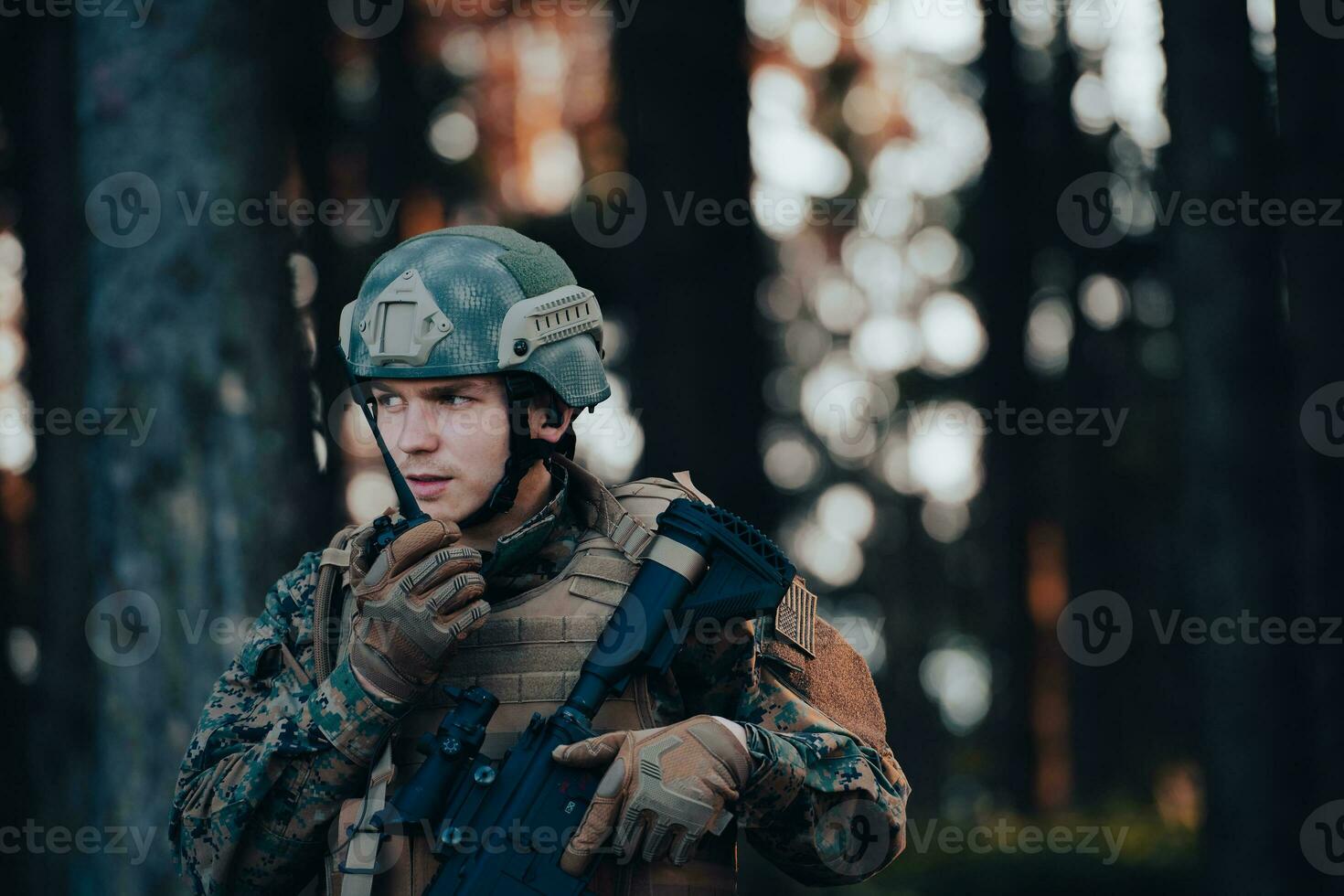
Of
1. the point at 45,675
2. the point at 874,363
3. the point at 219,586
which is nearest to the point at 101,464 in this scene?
the point at 219,586

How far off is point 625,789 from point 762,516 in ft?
28.3

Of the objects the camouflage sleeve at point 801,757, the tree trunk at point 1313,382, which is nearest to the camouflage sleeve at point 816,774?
the camouflage sleeve at point 801,757

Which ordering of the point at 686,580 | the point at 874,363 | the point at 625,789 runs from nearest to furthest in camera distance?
the point at 625,789
the point at 686,580
the point at 874,363

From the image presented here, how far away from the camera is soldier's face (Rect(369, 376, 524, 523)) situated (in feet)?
12.7

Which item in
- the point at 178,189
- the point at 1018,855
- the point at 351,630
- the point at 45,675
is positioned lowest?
the point at 1018,855

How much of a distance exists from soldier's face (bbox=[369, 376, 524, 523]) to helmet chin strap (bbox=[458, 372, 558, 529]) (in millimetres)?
14

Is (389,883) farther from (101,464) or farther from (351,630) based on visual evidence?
(101,464)

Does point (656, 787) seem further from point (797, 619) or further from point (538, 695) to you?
point (797, 619)

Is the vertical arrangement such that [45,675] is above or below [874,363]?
below

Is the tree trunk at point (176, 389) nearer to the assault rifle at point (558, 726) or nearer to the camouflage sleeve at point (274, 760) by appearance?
the camouflage sleeve at point (274, 760)

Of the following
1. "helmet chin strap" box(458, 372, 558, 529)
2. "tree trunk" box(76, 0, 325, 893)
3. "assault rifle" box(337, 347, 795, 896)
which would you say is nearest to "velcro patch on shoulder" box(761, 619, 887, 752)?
"assault rifle" box(337, 347, 795, 896)

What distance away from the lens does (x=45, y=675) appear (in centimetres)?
1111

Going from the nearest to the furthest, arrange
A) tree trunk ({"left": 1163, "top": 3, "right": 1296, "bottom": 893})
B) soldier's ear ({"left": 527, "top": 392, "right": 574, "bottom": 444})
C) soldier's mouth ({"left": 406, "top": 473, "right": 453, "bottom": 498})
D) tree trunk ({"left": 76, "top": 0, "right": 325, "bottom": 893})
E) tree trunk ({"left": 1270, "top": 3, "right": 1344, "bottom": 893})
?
soldier's mouth ({"left": 406, "top": 473, "right": 453, "bottom": 498}) → soldier's ear ({"left": 527, "top": 392, "right": 574, "bottom": 444}) → tree trunk ({"left": 76, "top": 0, "right": 325, "bottom": 893}) → tree trunk ({"left": 1270, "top": 3, "right": 1344, "bottom": 893}) → tree trunk ({"left": 1163, "top": 3, "right": 1296, "bottom": 893})

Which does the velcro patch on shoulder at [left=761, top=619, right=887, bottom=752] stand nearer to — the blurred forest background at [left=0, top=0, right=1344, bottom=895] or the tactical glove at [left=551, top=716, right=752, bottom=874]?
the tactical glove at [left=551, top=716, right=752, bottom=874]
